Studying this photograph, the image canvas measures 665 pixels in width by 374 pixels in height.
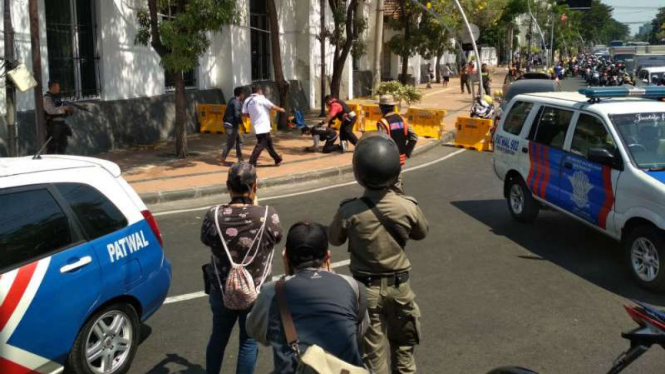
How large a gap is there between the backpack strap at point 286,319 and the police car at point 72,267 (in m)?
1.76

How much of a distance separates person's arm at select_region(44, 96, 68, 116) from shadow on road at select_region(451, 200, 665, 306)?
285 inches

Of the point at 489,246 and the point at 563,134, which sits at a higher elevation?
the point at 563,134

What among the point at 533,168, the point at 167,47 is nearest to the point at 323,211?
the point at 533,168

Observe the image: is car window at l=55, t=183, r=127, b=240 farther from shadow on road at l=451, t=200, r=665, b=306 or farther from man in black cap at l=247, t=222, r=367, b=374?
shadow on road at l=451, t=200, r=665, b=306

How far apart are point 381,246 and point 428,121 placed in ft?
46.9

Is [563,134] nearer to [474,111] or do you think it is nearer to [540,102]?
[540,102]

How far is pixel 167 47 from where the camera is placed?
12914 millimetres

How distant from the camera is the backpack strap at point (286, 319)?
2.92 m

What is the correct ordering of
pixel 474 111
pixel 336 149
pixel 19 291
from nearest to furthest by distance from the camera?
1. pixel 19 291
2. pixel 336 149
3. pixel 474 111

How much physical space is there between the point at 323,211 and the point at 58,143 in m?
5.51

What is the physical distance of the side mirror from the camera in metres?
6.86

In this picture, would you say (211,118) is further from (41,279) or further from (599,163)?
(41,279)

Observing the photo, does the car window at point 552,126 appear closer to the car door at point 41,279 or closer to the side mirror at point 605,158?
the side mirror at point 605,158

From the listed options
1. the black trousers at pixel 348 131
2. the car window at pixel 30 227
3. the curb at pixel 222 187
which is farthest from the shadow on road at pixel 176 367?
the black trousers at pixel 348 131
